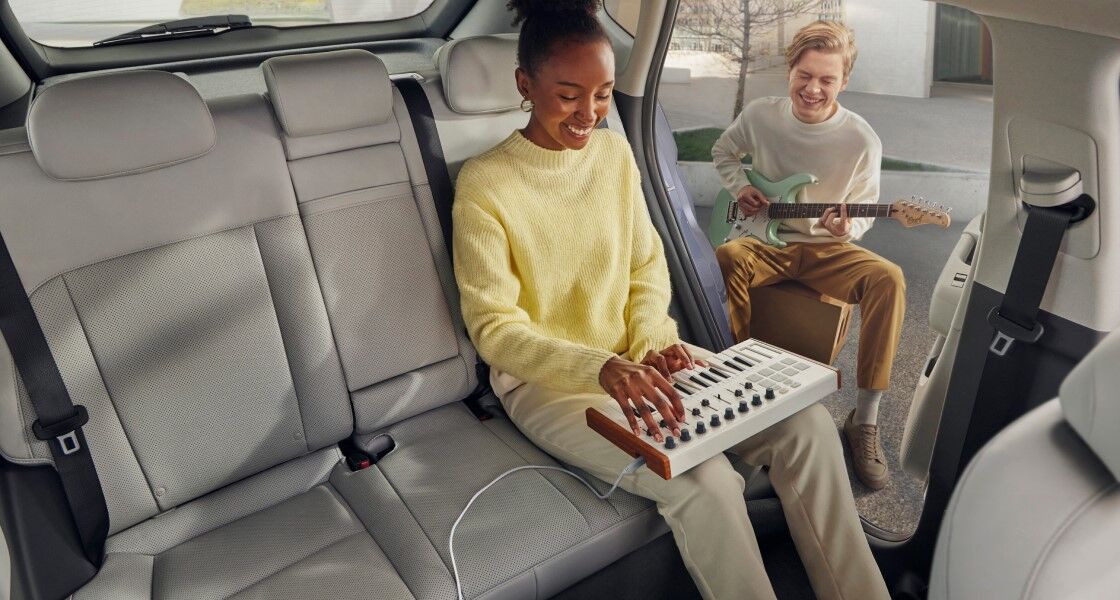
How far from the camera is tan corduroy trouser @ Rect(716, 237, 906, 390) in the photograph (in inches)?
88.4

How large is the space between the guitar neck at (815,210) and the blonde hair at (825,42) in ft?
1.20

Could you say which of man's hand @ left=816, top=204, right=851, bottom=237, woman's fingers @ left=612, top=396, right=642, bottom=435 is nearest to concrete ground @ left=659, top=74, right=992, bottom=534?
man's hand @ left=816, top=204, right=851, bottom=237

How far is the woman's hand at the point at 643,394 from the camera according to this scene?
1468 mm

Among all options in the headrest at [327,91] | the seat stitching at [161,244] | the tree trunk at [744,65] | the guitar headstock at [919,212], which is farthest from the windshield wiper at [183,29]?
the guitar headstock at [919,212]

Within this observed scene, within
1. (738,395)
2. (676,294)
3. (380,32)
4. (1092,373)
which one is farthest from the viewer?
(380,32)

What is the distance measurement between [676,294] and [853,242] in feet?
1.79

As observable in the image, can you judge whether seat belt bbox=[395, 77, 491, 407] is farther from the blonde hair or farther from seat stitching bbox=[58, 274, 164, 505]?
the blonde hair

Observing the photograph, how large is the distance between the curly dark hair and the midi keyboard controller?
755 millimetres

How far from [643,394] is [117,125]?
44.2 inches

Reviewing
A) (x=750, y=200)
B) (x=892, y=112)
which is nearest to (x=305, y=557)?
(x=750, y=200)

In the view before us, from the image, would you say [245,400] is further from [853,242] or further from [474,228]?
[853,242]

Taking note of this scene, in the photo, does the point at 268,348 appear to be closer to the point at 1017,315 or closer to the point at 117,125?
Answer: the point at 117,125

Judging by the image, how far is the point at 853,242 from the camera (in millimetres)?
2232

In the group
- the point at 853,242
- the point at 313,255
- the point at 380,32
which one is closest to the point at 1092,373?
the point at 313,255
